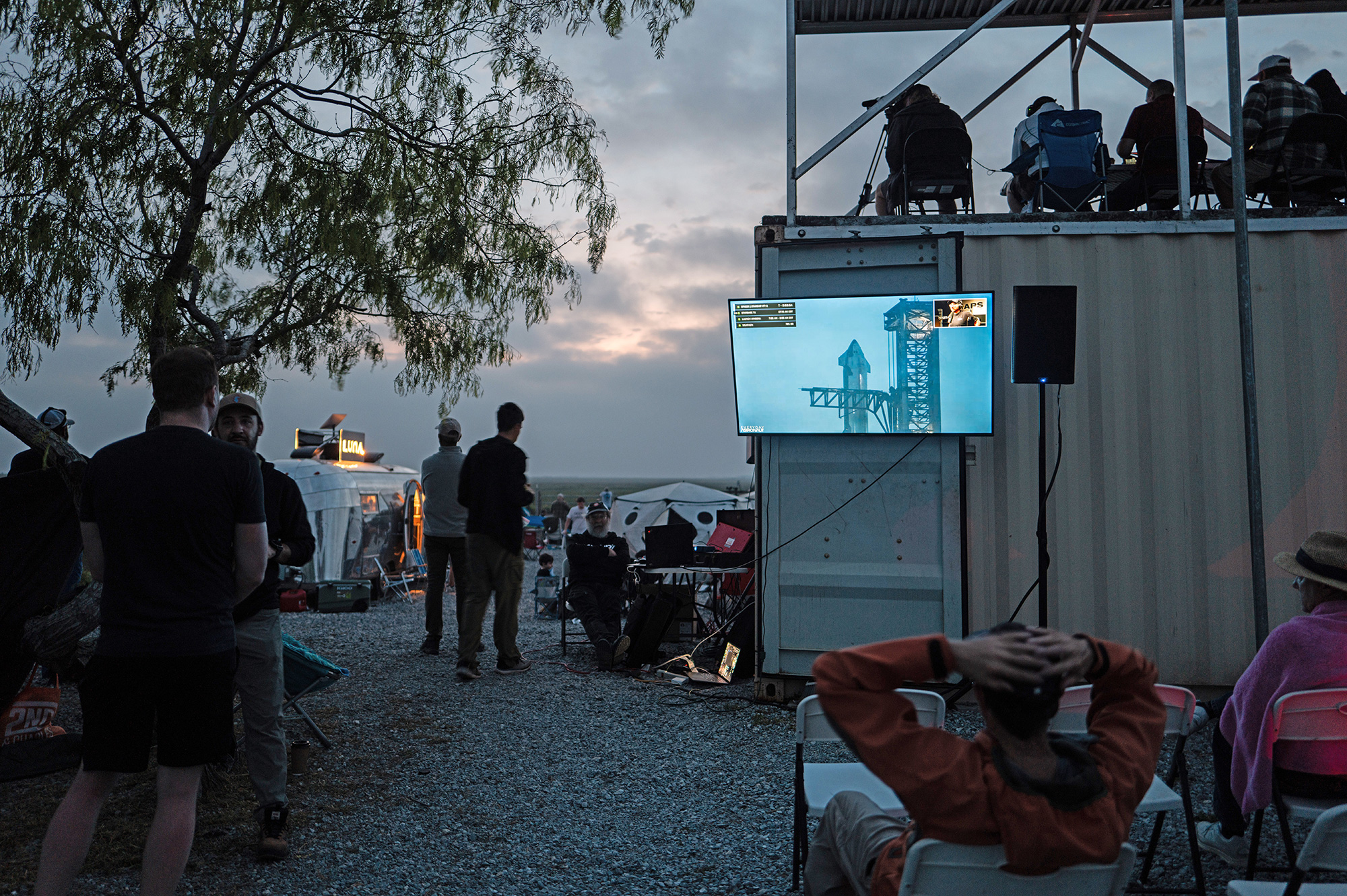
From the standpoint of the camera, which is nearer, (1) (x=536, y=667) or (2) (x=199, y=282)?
(2) (x=199, y=282)

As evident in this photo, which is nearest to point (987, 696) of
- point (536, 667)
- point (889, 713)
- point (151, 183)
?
point (889, 713)

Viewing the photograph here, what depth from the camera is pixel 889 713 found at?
1.58m

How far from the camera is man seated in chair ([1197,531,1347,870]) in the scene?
2.66 metres

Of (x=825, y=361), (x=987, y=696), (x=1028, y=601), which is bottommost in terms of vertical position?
(x=1028, y=601)

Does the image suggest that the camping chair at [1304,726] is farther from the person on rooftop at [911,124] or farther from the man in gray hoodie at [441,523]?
the man in gray hoodie at [441,523]

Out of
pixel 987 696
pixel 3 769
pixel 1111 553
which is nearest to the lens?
pixel 987 696

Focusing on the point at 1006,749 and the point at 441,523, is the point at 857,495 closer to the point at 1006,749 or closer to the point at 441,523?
the point at 441,523

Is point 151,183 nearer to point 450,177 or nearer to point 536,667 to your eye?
point 450,177

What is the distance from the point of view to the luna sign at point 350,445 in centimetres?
1434

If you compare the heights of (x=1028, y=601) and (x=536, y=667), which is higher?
(x=1028, y=601)

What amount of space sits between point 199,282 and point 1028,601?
17.5 feet

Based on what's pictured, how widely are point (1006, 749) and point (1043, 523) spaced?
155 inches

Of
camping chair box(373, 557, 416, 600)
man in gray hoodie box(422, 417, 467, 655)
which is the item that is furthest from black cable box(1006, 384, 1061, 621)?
camping chair box(373, 557, 416, 600)

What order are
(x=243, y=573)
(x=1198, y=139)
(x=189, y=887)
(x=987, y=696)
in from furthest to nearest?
(x=1198, y=139), (x=189, y=887), (x=243, y=573), (x=987, y=696)
